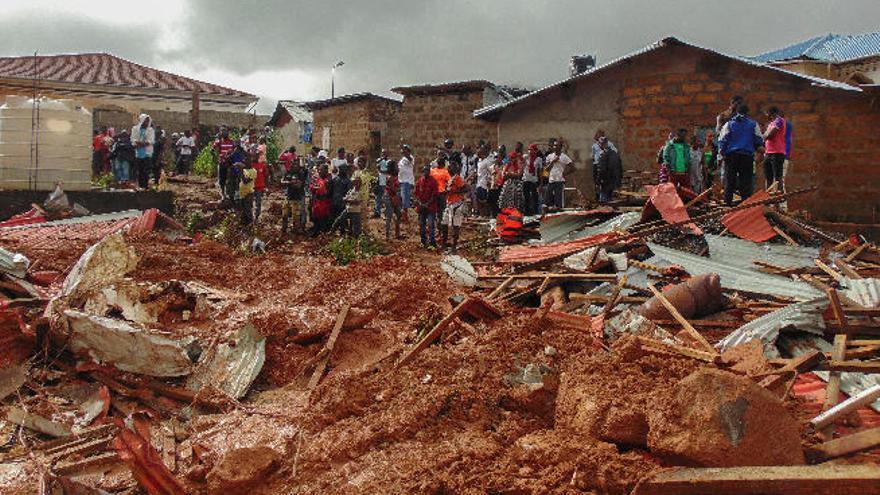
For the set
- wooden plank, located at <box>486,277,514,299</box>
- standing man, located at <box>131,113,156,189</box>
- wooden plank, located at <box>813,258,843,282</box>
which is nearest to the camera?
wooden plank, located at <box>813,258,843,282</box>

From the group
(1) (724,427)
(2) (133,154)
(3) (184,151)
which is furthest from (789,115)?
(3) (184,151)

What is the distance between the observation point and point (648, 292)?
6.38 meters

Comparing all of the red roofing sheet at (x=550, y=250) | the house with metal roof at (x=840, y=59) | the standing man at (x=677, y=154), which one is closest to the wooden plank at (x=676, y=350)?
the red roofing sheet at (x=550, y=250)

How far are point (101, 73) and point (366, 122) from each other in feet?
51.8

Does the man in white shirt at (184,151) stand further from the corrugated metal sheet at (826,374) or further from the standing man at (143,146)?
the corrugated metal sheet at (826,374)

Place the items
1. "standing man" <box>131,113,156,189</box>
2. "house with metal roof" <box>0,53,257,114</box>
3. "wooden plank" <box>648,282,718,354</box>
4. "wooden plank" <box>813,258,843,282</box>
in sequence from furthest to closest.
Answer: "house with metal roof" <box>0,53,257,114</box> → "standing man" <box>131,113,156,189</box> → "wooden plank" <box>813,258,843,282</box> → "wooden plank" <box>648,282,718,354</box>

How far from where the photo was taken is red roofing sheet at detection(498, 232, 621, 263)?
7984mm

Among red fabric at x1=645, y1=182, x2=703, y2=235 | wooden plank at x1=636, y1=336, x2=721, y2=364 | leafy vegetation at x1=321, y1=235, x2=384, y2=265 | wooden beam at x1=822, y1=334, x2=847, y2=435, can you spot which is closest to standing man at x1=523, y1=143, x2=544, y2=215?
leafy vegetation at x1=321, y1=235, x2=384, y2=265

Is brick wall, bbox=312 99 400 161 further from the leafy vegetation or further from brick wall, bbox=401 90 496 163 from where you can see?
the leafy vegetation

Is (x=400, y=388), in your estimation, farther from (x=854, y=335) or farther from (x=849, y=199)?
(x=849, y=199)

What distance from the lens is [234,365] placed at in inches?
228

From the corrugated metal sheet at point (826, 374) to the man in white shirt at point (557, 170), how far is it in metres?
8.00

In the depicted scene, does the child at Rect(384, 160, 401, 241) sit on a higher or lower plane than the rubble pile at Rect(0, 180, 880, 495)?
higher

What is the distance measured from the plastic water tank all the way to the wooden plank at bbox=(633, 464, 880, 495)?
13.0 metres
